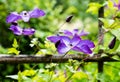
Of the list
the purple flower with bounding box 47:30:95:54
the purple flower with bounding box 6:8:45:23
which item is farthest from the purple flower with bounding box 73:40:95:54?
the purple flower with bounding box 6:8:45:23

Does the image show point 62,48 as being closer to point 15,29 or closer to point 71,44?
point 71,44

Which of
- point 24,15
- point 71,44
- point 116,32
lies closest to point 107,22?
point 116,32

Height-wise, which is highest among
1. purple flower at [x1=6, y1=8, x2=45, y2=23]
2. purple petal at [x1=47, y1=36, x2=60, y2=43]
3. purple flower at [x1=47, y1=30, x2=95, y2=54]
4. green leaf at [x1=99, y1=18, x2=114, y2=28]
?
purple flower at [x1=6, y1=8, x2=45, y2=23]

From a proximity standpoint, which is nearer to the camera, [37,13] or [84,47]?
[84,47]

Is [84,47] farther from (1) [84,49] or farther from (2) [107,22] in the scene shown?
(2) [107,22]

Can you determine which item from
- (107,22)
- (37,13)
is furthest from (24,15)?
(107,22)

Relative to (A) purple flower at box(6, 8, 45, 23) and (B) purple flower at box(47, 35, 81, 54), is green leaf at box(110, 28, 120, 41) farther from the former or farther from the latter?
(A) purple flower at box(6, 8, 45, 23)

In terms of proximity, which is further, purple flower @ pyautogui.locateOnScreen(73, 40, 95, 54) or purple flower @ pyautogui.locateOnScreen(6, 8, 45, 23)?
purple flower @ pyautogui.locateOnScreen(6, 8, 45, 23)

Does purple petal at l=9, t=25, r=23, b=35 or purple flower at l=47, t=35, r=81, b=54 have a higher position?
purple petal at l=9, t=25, r=23, b=35

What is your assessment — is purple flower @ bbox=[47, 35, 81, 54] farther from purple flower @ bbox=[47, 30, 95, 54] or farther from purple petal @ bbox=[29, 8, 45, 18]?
purple petal @ bbox=[29, 8, 45, 18]

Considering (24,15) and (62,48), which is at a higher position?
(24,15)

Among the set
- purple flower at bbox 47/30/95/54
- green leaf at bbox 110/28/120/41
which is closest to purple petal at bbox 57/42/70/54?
purple flower at bbox 47/30/95/54

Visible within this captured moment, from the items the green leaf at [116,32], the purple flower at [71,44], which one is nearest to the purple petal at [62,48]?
the purple flower at [71,44]
